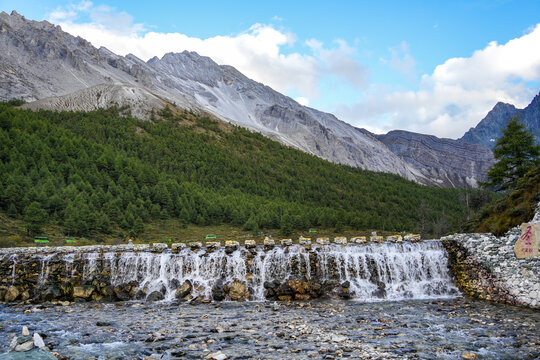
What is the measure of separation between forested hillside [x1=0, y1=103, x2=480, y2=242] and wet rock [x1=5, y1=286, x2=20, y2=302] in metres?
22.8

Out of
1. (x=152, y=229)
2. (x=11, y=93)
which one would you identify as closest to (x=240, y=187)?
(x=152, y=229)

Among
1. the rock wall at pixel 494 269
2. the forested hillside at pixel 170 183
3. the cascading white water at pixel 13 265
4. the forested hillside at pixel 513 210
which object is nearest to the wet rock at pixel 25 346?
the cascading white water at pixel 13 265

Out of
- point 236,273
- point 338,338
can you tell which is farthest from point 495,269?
point 236,273

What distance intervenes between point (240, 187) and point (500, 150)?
76.6 meters

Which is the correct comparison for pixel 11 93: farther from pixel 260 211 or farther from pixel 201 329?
pixel 201 329

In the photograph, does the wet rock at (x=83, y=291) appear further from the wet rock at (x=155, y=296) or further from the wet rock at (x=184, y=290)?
the wet rock at (x=184, y=290)

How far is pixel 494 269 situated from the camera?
80.6 ft

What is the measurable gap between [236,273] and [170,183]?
6094 cm

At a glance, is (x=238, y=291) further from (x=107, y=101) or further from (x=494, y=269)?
(x=107, y=101)

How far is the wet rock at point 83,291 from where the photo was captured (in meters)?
27.9

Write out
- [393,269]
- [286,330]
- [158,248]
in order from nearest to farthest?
1. [286,330]
2. [393,269]
3. [158,248]

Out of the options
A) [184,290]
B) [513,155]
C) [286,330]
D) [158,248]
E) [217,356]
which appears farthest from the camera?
[513,155]

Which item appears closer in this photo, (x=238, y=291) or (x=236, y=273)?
(x=238, y=291)

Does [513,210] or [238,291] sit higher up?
[513,210]
